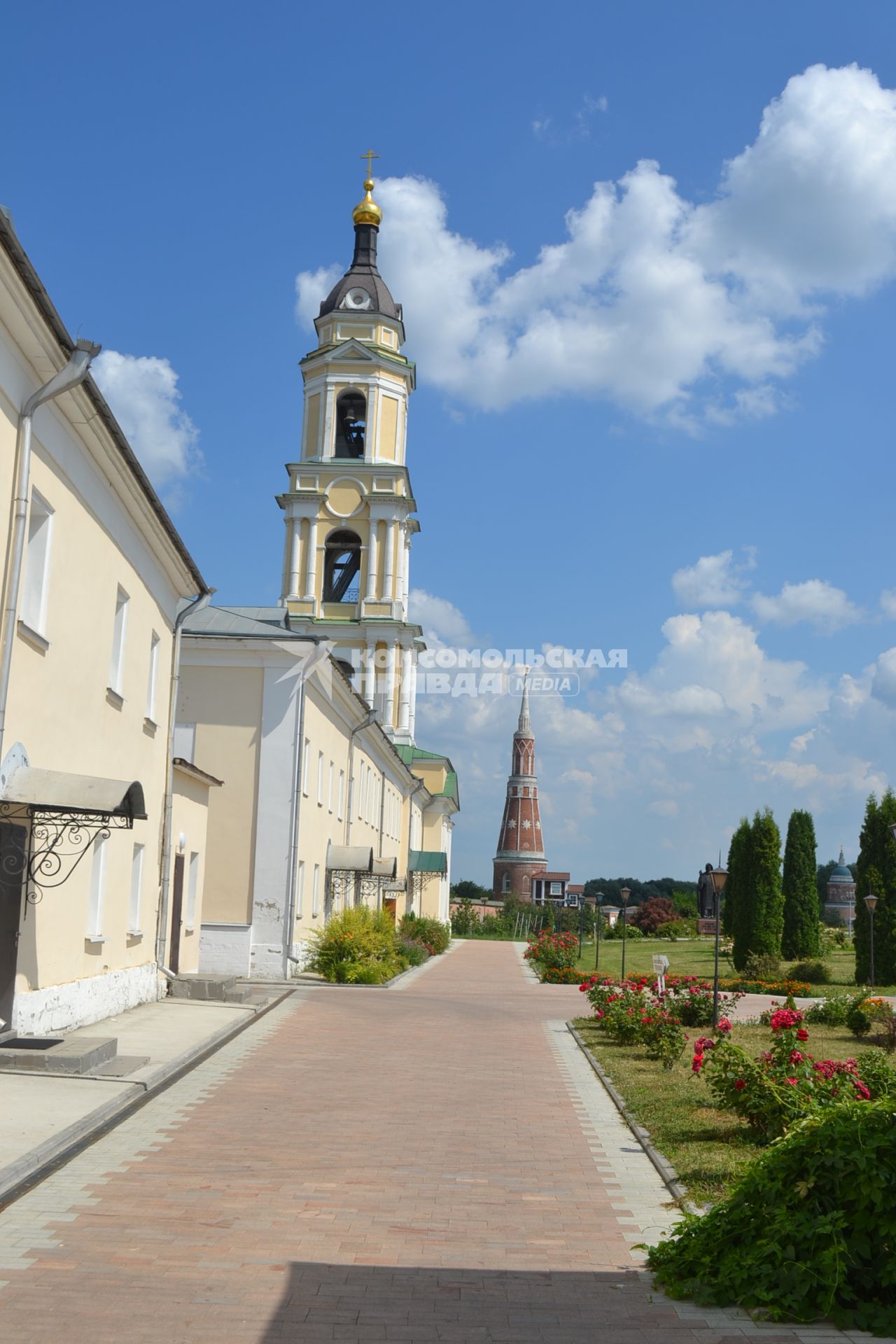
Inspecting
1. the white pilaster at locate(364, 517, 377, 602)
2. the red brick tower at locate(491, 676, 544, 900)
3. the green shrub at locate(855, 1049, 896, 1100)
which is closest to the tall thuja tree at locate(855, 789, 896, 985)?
the white pilaster at locate(364, 517, 377, 602)

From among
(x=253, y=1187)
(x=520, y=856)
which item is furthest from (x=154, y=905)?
(x=520, y=856)

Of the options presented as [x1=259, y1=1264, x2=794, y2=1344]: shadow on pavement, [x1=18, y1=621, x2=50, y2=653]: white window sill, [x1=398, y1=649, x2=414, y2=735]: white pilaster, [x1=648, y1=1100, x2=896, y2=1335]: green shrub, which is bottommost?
[x1=259, y1=1264, x2=794, y2=1344]: shadow on pavement

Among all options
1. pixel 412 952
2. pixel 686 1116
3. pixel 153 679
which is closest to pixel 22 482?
pixel 153 679

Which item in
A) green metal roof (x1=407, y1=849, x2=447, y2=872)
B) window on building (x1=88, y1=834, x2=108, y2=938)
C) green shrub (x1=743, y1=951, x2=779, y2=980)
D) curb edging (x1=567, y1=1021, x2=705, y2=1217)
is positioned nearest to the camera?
curb edging (x1=567, y1=1021, x2=705, y2=1217)

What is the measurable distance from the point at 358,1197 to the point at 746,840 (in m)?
37.6

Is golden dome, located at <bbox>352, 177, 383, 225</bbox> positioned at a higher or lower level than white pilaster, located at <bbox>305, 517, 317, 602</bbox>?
higher

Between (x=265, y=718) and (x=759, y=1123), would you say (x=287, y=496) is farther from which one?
(x=759, y=1123)

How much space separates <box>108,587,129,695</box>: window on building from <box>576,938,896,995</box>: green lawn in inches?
791

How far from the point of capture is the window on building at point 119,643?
1512 centimetres

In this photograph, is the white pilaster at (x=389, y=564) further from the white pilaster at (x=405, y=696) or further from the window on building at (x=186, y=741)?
the window on building at (x=186, y=741)

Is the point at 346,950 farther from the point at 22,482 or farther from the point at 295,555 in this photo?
the point at 295,555

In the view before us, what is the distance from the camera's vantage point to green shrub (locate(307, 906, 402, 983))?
79.3 feet

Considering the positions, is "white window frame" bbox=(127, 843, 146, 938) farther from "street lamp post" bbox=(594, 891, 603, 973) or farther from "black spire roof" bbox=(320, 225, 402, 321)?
"black spire roof" bbox=(320, 225, 402, 321)

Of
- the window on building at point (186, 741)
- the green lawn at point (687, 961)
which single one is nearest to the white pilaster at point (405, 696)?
the green lawn at point (687, 961)
